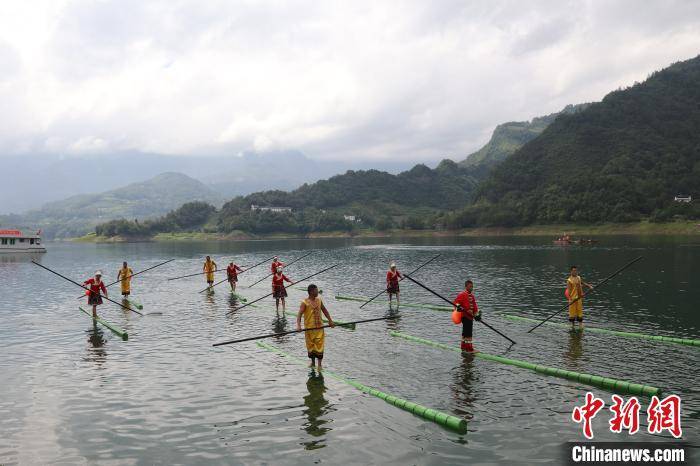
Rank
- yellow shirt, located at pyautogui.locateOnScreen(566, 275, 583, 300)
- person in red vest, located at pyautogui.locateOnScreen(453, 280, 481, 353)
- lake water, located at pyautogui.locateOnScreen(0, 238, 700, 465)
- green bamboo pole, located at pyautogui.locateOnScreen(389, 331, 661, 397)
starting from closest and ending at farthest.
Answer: lake water, located at pyautogui.locateOnScreen(0, 238, 700, 465) → green bamboo pole, located at pyautogui.locateOnScreen(389, 331, 661, 397) → person in red vest, located at pyautogui.locateOnScreen(453, 280, 481, 353) → yellow shirt, located at pyautogui.locateOnScreen(566, 275, 583, 300)

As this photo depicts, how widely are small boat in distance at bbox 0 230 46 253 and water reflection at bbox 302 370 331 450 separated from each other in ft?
443

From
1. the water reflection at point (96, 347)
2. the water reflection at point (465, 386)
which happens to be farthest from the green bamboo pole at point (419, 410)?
the water reflection at point (96, 347)

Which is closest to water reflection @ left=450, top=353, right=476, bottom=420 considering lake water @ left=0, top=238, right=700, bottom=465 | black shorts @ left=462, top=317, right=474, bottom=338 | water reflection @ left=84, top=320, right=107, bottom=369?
lake water @ left=0, top=238, right=700, bottom=465

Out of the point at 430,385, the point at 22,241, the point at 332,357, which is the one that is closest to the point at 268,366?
the point at 332,357

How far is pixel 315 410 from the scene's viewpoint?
14.9 meters

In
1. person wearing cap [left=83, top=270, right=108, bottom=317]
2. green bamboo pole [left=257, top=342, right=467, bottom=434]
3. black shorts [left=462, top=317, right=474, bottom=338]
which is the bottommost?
green bamboo pole [left=257, top=342, right=467, bottom=434]

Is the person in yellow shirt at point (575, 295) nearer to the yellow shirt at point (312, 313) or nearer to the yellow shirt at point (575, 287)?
the yellow shirt at point (575, 287)

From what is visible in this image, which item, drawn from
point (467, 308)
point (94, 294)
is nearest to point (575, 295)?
point (467, 308)

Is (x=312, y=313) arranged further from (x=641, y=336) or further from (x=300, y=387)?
(x=641, y=336)

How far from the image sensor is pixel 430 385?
54.7 ft

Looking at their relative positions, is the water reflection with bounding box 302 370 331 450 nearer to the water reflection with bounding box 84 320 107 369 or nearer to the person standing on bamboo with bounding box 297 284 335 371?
the person standing on bamboo with bounding box 297 284 335 371

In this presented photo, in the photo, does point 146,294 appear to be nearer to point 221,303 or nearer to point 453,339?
point 221,303

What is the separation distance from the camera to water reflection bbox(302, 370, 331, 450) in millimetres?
12867

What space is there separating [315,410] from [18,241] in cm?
14115
